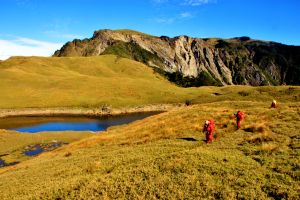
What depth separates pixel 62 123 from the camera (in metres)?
106

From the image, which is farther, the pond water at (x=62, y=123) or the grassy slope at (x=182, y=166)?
the pond water at (x=62, y=123)

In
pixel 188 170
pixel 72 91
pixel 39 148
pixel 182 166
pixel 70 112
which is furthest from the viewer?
pixel 72 91

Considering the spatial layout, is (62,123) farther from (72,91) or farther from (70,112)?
(72,91)

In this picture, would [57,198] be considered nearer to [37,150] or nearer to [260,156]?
[260,156]

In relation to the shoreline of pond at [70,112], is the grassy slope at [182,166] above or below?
above

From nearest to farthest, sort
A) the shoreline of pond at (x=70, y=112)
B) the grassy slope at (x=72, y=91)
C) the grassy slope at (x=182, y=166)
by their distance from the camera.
Answer: 1. the grassy slope at (x=182, y=166)
2. the shoreline of pond at (x=70, y=112)
3. the grassy slope at (x=72, y=91)

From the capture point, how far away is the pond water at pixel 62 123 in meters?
95.6

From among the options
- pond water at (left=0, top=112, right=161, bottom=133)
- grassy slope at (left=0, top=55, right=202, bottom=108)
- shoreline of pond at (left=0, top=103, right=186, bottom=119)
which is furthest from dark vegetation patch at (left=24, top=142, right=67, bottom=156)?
grassy slope at (left=0, top=55, right=202, bottom=108)

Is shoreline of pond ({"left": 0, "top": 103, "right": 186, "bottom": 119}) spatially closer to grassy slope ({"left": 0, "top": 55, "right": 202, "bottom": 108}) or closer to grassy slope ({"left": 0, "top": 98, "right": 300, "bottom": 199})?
grassy slope ({"left": 0, "top": 55, "right": 202, "bottom": 108})

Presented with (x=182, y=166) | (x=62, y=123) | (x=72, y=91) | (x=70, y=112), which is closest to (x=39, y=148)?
(x=62, y=123)

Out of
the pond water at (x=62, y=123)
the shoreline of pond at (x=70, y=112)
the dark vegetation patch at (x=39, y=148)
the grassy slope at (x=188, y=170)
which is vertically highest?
the grassy slope at (x=188, y=170)

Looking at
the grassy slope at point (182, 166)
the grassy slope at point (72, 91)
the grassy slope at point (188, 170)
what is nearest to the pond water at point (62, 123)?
the grassy slope at point (72, 91)

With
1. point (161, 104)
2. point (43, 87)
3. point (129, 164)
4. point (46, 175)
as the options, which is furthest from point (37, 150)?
Result: point (43, 87)

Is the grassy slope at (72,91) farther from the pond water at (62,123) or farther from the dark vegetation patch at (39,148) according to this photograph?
the dark vegetation patch at (39,148)
